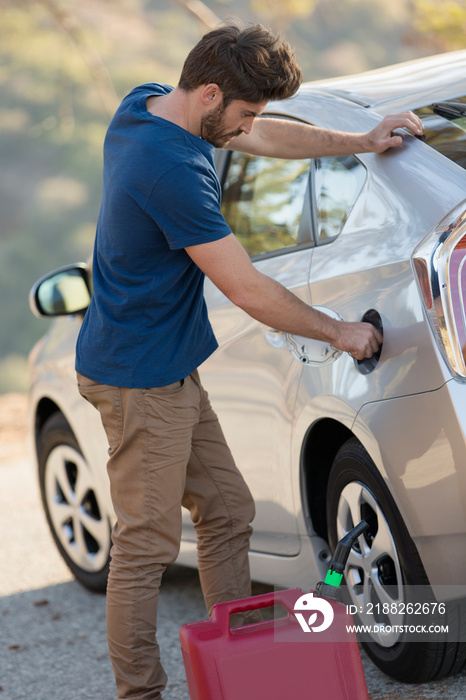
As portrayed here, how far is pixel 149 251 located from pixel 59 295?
146cm

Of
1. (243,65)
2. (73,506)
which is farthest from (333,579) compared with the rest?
(73,506)

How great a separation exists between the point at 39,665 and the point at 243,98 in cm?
226

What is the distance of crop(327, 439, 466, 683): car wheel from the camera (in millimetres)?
2516

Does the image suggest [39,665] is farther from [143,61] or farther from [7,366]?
[143,61]

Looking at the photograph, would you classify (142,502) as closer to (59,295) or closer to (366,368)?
(366,368)

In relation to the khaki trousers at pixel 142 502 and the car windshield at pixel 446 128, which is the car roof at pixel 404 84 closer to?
the car windshield at pixel 446 128

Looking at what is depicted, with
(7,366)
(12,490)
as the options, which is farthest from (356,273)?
(7,366)

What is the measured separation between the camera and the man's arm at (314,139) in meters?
2.66

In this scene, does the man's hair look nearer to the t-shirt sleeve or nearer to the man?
the man

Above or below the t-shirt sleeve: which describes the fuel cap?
below

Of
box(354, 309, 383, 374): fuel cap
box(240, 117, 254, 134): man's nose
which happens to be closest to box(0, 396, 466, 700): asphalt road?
box(354, 309, 383, 374): fuel cap

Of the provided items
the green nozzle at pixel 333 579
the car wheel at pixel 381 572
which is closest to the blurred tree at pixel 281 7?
the car wheel at pixel 381 572

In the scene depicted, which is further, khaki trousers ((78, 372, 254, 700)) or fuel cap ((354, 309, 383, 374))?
khaki trousers ((78, 372, 254, 700))

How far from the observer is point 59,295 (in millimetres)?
3879
